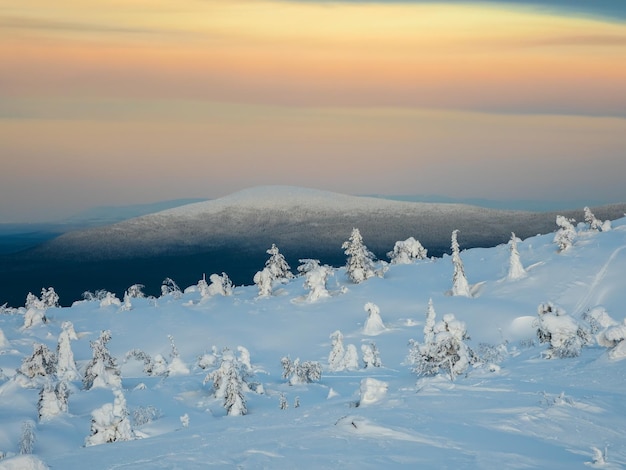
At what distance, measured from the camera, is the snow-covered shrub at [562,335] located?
23.8 metres

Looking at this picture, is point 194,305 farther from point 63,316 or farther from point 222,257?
point 222,257

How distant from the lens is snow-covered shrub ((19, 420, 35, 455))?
985 inches

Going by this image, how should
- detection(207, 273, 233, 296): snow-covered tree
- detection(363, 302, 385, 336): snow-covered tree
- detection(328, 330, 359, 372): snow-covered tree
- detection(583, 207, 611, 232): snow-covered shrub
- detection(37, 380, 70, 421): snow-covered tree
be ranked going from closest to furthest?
detection(37, 380, 70, 421): snow-covered tree, detection(328, 330, 359, 372): snow-covered tree, detection(363, 302, 385, 336): snow-covered tree, detection(583, 207, 611, 232): snow-covered shrub, detection(207, 273, 233, 296): snow-covered tree

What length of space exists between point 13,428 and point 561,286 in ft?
128

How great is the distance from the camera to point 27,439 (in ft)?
83.7

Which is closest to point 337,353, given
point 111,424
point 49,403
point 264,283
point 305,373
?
point 305,373

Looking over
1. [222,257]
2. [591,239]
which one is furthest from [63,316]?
[222,257]

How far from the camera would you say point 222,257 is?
622ft

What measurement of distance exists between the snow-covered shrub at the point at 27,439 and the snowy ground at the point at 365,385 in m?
0.52

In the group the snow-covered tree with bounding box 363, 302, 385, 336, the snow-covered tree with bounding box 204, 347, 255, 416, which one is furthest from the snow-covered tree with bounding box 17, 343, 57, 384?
the snow-covered tree with bounding box 363, 302, 385, 336

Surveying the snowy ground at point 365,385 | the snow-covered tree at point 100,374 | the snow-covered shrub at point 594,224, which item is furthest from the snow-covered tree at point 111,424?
the snow-covered shrub at point 594,224

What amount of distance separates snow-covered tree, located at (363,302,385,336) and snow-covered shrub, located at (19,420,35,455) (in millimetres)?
29292

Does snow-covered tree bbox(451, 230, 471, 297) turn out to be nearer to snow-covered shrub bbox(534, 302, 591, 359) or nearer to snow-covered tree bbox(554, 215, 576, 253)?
snow-covered tree bbox(554, 215, 576, 253)

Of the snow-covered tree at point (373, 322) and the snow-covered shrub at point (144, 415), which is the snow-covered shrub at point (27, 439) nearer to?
the snow-covered shrub at point (144, 415)
